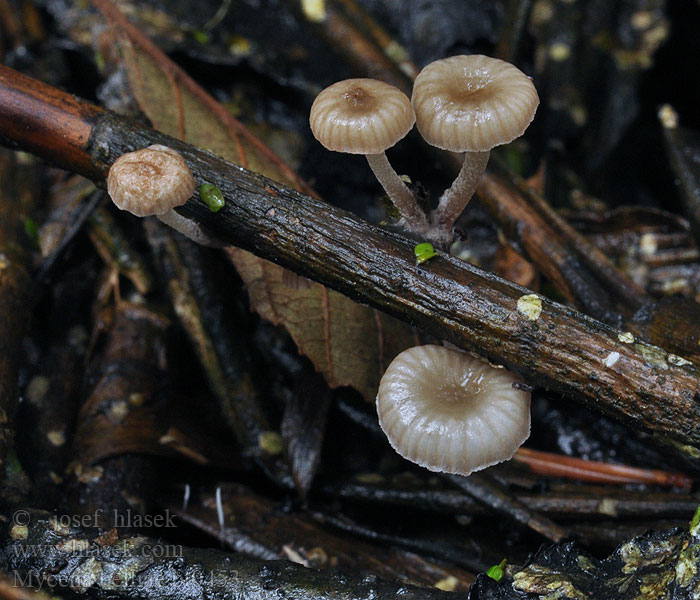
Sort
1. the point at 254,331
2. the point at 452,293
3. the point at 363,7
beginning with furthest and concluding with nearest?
the point at 363,7
the point at 254,331
the point at 452,293

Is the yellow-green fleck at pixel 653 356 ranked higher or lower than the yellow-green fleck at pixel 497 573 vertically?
higher

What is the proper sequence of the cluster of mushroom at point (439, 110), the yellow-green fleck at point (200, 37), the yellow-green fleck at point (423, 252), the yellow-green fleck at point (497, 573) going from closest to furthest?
1. the yellow-green fleck at point (497, 573)
2. the cluster of mushroom at point (439, 110)
3. the yellow-green fleck at point (423, 252)
4. the yellow-green fleck at point (200, 37)

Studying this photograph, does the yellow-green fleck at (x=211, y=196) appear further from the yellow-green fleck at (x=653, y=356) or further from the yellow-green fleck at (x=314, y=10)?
the yellow-green fleck at (x=314, y=10)

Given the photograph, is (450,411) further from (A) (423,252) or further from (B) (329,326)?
(B) (329,326)

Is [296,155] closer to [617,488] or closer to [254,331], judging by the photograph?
[254,331]

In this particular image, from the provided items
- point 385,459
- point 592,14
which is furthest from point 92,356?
point 592,14

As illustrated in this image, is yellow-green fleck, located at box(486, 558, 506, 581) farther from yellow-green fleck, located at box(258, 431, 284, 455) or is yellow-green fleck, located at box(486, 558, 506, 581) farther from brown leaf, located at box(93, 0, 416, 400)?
yellow-green fleck, located at box(258, 431, 284, 455)

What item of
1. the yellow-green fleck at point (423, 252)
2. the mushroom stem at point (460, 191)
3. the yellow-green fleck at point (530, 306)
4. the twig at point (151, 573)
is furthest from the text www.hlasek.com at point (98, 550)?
the mushroom stem at point (460, 191)
